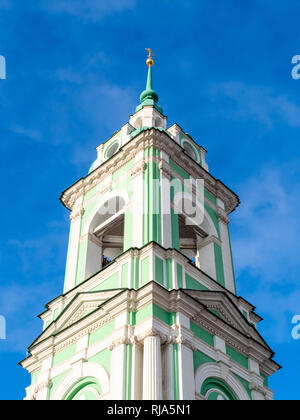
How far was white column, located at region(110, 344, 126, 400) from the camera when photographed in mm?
16281

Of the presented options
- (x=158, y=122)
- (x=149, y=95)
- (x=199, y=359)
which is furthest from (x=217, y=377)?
(x=149, y=95)

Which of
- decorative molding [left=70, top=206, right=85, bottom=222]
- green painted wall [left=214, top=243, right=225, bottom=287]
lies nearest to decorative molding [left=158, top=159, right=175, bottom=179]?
green painted wall [left=214, top=243, right=225, bottom=287]

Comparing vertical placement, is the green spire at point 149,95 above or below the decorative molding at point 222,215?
above

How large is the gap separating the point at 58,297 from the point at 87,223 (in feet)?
9.99

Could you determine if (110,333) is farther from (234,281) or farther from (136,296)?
(234,281)

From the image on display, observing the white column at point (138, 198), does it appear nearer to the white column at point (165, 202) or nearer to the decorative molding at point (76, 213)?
the white column at point (165, 202)

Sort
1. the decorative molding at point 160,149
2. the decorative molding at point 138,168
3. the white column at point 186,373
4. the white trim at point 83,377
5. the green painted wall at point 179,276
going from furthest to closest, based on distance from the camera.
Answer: the decorative molding at point 160,149 < the decorative molding at point 138,168 < the green painted wall at point 179,276 < the white trim at point 83,377 < the white column at point 186,373

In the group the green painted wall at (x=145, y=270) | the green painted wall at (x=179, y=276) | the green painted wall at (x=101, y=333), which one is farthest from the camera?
the green painted wall at (x=179, y=276)

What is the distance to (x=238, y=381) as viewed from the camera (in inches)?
741

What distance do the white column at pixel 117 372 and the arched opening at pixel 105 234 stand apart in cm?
490

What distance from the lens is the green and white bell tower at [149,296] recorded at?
17.1 m

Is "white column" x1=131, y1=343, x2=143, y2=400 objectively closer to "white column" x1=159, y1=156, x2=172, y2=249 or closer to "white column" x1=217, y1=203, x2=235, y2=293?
"white column" x1=159, y1=156, x2=172, y2=249

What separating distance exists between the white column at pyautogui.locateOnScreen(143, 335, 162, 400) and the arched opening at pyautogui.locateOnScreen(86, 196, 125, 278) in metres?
5.44

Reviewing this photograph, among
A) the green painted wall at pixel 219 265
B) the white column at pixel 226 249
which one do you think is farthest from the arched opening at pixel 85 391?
the white column at pixel 226 249
